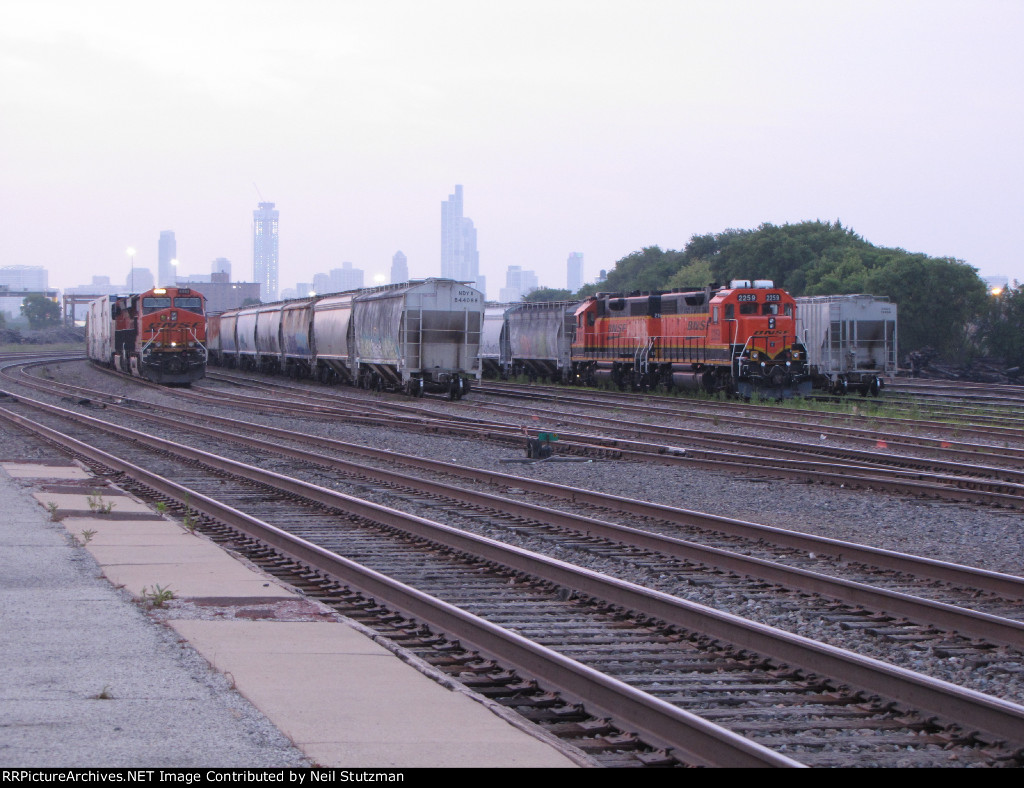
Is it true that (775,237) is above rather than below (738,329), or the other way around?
above

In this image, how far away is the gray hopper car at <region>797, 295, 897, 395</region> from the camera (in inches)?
1334

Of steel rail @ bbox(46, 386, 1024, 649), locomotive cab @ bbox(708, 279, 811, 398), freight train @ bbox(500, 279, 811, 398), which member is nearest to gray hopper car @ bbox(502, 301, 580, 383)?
freight train @ bbox(500, 279, 811, 398)

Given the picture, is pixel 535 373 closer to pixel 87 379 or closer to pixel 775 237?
pixel 87 379

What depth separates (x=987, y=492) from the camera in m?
13.3

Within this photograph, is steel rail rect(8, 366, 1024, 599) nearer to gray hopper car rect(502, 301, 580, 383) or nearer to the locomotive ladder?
the locomotive ladder

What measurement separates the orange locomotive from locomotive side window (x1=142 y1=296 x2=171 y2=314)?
1667 centimetres

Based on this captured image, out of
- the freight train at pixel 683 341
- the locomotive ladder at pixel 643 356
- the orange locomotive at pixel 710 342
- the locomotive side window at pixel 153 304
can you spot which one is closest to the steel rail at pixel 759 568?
the orange locomotive at pixel 710 342

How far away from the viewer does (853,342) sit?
34062 mm

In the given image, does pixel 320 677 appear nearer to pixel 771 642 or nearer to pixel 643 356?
pixel 771 642

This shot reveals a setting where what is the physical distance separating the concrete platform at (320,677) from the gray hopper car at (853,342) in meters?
27.4

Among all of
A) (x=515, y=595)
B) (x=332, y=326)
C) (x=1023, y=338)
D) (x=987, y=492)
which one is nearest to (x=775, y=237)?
(x=1023, y=338)

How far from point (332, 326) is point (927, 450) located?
82.4ft

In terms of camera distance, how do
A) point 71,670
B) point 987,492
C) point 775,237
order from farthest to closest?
point 775,237 < point 987,492 < point 71,670

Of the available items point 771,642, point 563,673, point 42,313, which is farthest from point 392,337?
point 42,313
